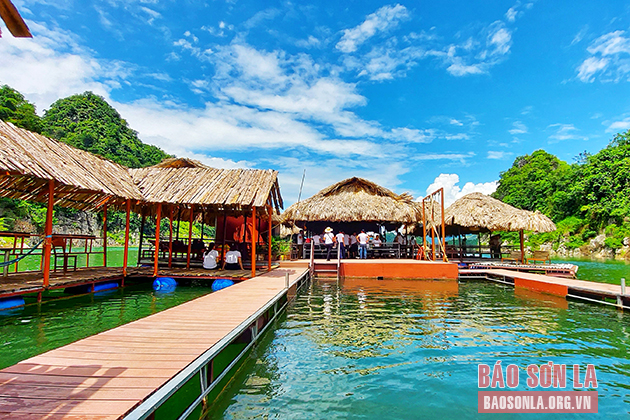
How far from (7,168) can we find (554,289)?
14.3 metres

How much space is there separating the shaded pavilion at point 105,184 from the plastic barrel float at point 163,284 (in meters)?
0.44

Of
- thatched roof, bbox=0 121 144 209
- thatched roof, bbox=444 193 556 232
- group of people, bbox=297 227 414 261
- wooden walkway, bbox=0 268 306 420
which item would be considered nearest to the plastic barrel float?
thatched roof, bbox=0 121 144 209

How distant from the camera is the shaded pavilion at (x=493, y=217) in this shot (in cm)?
1559

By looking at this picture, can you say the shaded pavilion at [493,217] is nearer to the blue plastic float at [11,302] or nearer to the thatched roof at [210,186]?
the thatched roof at [210,186]

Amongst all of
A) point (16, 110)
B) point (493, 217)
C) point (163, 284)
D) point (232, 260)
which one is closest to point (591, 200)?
point (493, 217)

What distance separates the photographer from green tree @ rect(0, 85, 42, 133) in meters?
33.1

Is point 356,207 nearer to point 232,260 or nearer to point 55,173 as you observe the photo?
point 232,260

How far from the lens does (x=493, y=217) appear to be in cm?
1619

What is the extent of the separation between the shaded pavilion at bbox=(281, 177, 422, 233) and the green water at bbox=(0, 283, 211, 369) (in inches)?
316

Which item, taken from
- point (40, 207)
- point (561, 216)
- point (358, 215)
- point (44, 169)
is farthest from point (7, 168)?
point (561, 216)

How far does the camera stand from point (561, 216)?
3903 centimetres

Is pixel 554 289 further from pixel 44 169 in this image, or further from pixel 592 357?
pixel 44 169

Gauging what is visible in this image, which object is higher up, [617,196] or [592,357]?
[617,196]

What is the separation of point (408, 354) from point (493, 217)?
43.8 ft
